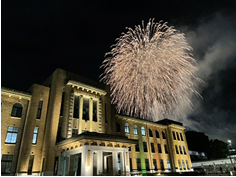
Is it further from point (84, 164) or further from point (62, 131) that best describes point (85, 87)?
point (84, 164)

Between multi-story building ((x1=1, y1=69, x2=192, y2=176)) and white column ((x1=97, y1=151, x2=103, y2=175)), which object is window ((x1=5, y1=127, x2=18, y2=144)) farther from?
white column ((x1=97, y1=151, x2=103, y2=175))

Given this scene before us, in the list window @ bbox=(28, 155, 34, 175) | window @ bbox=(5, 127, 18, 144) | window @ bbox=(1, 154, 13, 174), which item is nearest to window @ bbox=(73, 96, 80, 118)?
window @ bbox=(28, 155, 34, 175)

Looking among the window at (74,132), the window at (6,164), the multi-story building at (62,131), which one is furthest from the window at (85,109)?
the window at (6,164)

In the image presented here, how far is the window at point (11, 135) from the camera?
19956mm

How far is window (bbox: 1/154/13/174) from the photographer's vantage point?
18562 millimetres

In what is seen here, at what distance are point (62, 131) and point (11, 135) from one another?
6.03 m

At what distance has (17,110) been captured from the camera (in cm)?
2183

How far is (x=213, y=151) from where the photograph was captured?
201 ft

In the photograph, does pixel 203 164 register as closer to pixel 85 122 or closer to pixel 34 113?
pixel 85 122

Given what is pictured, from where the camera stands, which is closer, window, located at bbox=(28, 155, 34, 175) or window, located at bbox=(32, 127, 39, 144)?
→ window, located at bbox=(28, 155, 34, 175)

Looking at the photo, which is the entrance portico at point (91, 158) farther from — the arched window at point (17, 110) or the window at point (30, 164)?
the arched window at point (17, 110)

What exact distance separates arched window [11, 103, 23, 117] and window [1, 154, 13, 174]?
16.4ft

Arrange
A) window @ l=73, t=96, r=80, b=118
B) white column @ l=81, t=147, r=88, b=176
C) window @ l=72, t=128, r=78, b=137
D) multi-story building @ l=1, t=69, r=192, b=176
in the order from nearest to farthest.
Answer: white column @ l=81, t=147, r=88, b=176, multi-story building @ l=1, t=69, r=192, b=176, window @ l=72, t=128, r=78, b=137, window @ l=73, t=96, r=80, b=118

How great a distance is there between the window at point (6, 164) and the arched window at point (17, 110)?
16.4 feet
